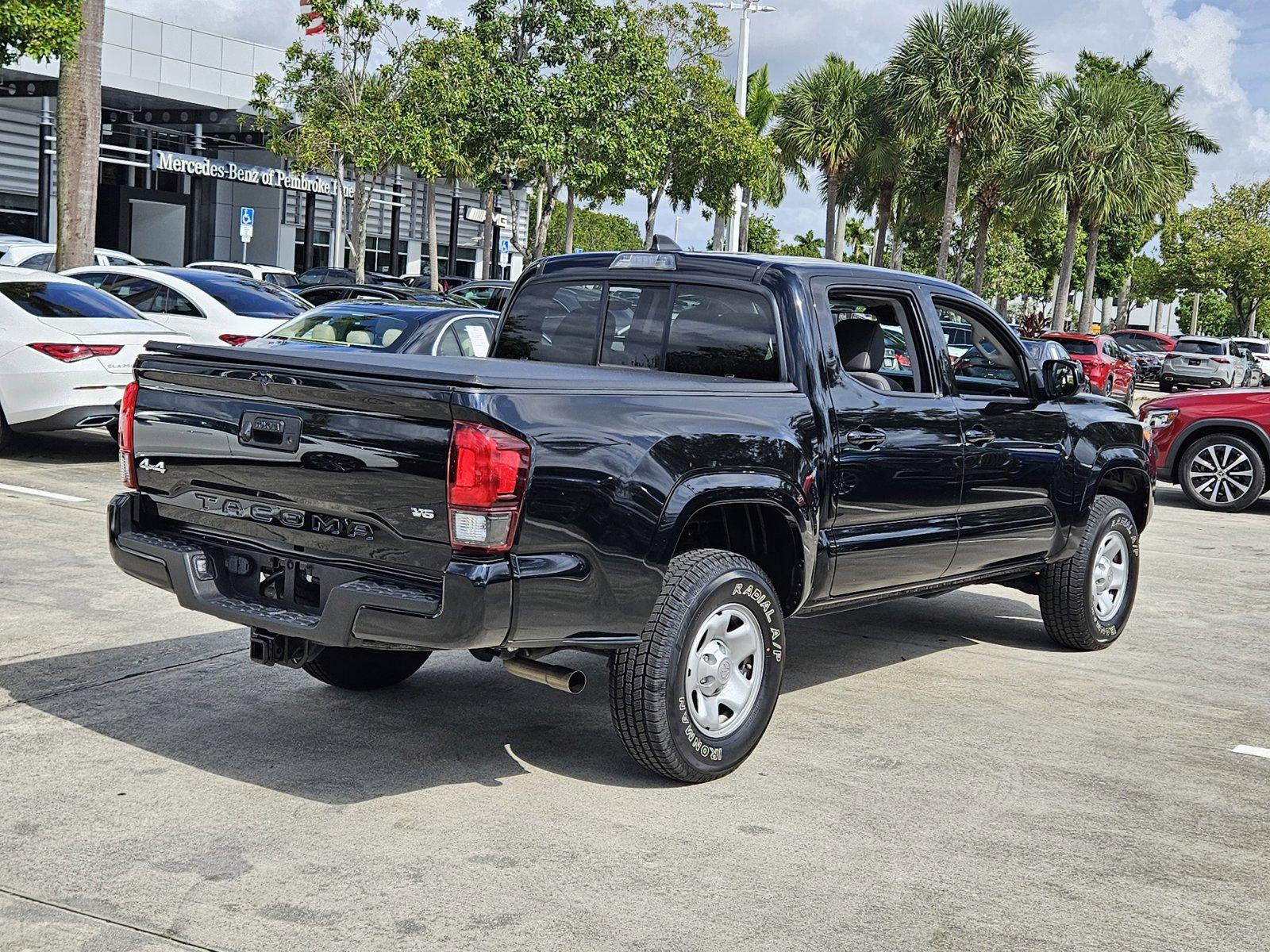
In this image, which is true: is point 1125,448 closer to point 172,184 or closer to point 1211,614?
point 1211,614

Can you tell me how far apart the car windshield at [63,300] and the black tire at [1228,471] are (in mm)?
10354

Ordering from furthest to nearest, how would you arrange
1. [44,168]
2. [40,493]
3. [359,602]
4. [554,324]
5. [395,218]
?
[395,218] → [44,168] → [40,493] → [554,324] → [359,602]

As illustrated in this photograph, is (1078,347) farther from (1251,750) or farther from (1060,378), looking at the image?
(1251,750)

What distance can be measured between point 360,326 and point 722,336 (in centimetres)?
746

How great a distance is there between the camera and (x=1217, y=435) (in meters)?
14.5

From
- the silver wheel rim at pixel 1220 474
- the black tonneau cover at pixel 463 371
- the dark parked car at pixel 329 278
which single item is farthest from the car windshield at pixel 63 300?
the dark parked car at pixel 329 278

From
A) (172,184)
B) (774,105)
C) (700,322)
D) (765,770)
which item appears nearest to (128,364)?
(700,322)

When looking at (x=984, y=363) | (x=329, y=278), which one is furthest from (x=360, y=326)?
(x=329, y=278)

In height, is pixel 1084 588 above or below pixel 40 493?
above

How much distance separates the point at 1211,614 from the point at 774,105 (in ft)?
152

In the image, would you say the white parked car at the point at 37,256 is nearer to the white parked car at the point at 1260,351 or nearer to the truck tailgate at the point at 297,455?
the truck tailgate at the point at 297,455

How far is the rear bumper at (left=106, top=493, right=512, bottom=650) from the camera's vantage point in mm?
4324

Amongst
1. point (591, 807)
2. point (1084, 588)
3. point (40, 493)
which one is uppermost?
point (1084, 588)

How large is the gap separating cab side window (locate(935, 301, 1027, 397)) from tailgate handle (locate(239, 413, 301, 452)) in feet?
10.9
